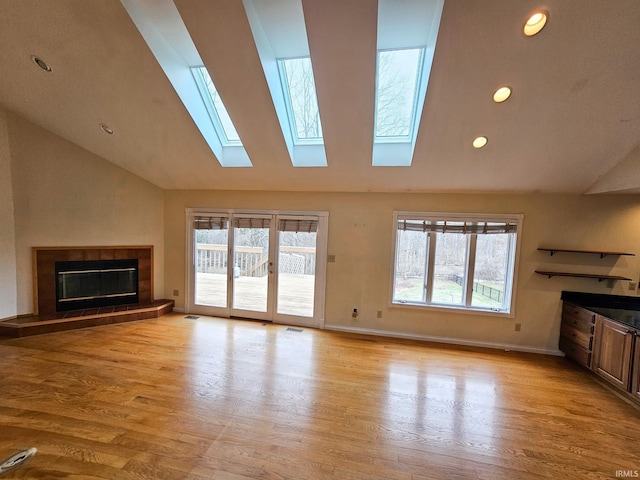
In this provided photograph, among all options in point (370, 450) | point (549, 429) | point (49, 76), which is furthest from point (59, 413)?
point (549, 429)

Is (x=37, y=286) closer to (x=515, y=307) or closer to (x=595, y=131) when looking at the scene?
(x=515, y=307)

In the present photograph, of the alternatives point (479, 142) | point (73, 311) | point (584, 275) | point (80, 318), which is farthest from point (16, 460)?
point (584, 275)

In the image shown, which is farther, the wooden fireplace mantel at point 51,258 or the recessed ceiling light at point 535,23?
the wooden fireplace mantel at point 51,258

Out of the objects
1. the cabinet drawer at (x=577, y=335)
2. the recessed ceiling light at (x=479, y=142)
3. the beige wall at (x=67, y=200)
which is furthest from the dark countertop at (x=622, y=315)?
the beige wall at (x=67, y=200)

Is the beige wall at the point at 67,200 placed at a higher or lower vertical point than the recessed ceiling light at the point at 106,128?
lower

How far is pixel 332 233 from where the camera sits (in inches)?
175

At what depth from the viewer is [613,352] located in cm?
295

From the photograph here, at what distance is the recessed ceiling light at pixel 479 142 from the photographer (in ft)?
9.94

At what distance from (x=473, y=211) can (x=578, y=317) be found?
186 cm

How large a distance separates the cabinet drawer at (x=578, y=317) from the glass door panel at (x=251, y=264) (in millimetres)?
4402

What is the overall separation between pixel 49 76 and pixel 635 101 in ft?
18.8

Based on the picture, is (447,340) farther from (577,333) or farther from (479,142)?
(479,142)

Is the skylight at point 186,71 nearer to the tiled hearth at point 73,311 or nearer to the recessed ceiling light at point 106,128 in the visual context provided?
the recessed ceiling light at point 106,128

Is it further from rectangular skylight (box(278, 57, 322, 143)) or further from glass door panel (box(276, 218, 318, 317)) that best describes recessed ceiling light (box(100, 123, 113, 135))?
glass door panel (box(276, 218, 318, 317))
